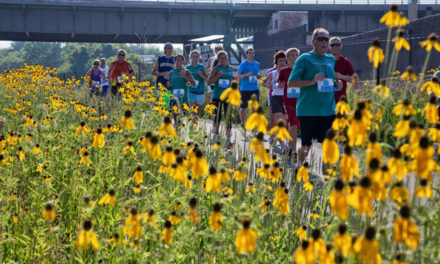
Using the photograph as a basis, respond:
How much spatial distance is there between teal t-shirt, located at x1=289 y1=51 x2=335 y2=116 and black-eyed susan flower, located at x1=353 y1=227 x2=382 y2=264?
5.22 meters

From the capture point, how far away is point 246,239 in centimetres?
223

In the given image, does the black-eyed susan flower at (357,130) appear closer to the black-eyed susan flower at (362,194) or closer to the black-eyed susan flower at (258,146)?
the black-eyed susan flower at (362,194)

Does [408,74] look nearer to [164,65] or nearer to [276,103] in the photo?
[276,103]

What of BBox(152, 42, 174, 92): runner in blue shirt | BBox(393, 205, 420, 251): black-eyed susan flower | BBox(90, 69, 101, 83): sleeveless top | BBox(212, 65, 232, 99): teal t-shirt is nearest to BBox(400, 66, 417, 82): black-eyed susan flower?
BBox(393, 205, 420, 251): black-eyed susan flower

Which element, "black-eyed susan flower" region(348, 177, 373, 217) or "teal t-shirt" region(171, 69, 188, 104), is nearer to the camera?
"black-eyed susan flower" region(348, 177, 373, 217)

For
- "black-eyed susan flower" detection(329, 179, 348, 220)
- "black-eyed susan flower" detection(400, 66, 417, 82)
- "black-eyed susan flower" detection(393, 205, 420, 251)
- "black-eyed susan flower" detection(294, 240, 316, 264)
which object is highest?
"black-eyed susan flower" detection(400, 66, 417, 82)

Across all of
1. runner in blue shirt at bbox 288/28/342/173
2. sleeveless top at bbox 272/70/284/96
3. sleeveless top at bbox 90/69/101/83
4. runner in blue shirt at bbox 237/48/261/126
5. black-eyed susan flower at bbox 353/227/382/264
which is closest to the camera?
black-eyed susan flower at bbox 353/227/382/264

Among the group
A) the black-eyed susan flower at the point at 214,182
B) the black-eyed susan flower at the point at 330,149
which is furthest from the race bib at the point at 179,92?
the black-eyed susan flower at the point at 330,149

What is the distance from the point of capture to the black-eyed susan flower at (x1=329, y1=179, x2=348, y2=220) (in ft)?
7.44

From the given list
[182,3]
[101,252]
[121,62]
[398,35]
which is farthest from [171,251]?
[182,3]

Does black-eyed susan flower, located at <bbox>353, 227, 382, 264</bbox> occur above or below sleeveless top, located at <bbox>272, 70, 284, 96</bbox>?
below

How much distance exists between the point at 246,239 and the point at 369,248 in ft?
1.51

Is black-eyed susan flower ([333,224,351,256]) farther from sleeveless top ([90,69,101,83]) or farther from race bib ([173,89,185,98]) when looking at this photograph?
sleeveless top ([90,69,101,83])

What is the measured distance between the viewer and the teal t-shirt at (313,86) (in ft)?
23.5
